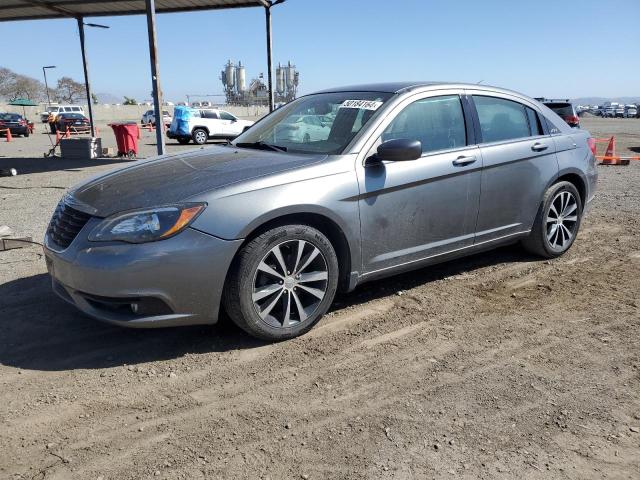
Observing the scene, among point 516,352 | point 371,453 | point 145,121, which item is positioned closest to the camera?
point 371,453

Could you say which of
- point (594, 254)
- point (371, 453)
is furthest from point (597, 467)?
point (594, 254)

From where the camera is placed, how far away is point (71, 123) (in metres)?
34.4

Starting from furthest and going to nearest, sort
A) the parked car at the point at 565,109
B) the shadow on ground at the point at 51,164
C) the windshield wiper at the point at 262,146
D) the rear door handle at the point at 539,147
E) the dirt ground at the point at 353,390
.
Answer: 1. the parked car at the point at 565,109
2. the shadow on ground at the point at 51,164
3. the rear door handle at the point at 539,147
4. the windshield wiper at the point at 262,146
5. the dirt ground at the point at 353,390

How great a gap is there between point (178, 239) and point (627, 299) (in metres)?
3.50

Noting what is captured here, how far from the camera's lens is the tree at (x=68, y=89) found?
339ft

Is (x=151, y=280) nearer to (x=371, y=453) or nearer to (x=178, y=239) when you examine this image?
(x=178, y=239)

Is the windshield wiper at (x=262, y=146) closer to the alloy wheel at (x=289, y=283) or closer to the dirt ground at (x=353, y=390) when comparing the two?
the alloy wheel at (x=289, y=283)

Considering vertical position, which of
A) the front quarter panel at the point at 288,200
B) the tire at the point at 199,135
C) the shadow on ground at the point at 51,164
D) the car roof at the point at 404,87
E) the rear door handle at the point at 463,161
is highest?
the car roof at the point at 404,87

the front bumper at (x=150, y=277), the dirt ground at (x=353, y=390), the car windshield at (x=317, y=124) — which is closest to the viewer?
the dirt ground at (x=353, y=390)

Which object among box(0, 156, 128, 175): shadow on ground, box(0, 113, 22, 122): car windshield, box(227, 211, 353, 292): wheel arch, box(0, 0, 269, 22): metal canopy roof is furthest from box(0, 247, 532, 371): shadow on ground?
box(0, 113, 22, 122): car windshield

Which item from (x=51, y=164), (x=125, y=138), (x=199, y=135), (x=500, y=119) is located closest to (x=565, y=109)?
(x=500, y=119)

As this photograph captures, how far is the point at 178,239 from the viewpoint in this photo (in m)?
2.99

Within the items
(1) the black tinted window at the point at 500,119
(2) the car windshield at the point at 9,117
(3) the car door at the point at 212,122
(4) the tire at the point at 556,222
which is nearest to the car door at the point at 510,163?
(1) the black tinted window at the point at 500,119

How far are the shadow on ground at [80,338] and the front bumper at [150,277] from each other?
0.33 m
